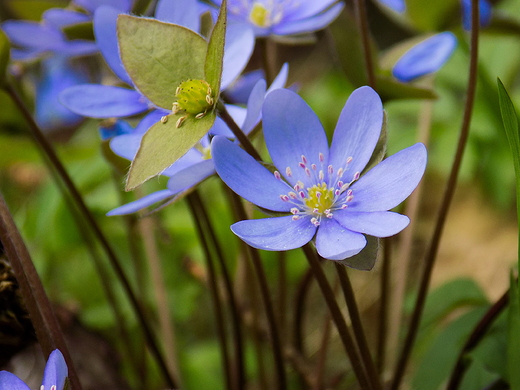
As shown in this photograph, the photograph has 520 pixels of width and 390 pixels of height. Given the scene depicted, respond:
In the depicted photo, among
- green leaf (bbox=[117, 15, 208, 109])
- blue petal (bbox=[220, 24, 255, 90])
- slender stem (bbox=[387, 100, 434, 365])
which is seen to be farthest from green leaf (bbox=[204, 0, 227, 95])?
slender stem (bbox=[387, 100, 434, 365])

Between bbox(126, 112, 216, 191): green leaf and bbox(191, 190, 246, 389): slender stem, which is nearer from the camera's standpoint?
bbox(126, 112, 216, 191): green leaf

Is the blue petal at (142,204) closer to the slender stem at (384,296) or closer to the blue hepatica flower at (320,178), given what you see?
the blue hepatica flower at (320,178)

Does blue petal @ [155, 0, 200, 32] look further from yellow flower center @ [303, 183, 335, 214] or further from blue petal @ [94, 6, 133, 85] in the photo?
yellow flower center @ [303, 183, 335, 214]

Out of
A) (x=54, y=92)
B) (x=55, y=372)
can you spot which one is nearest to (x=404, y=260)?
(x=55, y=372)

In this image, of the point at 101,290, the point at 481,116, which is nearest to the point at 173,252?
the point at 101,290

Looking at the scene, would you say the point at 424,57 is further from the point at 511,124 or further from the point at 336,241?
the point at 336,241

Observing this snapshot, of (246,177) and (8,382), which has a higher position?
(246,177)
